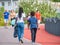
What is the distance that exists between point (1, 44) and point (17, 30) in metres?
1.48

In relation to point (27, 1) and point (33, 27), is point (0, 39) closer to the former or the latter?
point (33, 27)

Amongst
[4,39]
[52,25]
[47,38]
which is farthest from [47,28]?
[4,39]

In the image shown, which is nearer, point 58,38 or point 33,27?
point 33,27

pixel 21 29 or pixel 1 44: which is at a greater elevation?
pixel 21 29

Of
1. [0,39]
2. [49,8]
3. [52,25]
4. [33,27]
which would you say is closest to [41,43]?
[33,27]

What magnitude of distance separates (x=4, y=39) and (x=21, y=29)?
2782 millimetres

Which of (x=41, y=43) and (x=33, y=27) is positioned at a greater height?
(x=33, y=27)

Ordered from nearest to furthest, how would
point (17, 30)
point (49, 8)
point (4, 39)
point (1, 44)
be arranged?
point (17, 30) < point (1, 44) < point (4, 39) < point (49, 8)

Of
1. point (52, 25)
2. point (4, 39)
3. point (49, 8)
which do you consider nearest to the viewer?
point (4, 39)

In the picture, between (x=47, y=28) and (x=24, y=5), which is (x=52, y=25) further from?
(x=24, y=5)

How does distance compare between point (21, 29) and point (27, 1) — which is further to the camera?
point (27, 1)

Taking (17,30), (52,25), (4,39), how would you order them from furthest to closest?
1. (52,25)
2. (4,39)
3. (17,30)

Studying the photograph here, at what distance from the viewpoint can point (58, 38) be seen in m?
16.5

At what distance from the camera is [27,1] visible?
101 feet
